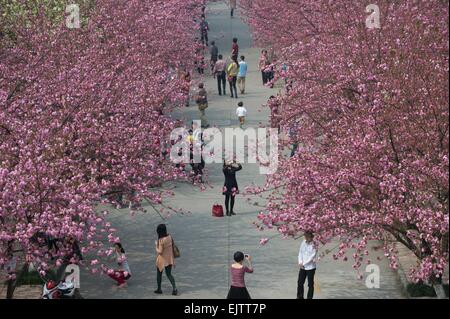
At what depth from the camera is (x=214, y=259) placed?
22938mm

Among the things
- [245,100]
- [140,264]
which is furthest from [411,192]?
[245,100]

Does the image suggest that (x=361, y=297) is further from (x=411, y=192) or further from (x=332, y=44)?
(x=332, y=44)

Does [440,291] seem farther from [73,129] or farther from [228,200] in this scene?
[228,200]

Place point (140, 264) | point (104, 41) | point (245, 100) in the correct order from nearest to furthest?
point (140, 264) < point (104, 41) < point (245, 100)

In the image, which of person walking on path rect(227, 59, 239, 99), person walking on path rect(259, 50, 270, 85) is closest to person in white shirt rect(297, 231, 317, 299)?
person walking on path rect(227, 59, 239, 99)

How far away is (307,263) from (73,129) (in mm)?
4508

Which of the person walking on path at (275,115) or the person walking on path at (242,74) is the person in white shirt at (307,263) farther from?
the person walking on path at (242,74)

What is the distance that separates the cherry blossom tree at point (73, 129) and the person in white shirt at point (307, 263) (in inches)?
117

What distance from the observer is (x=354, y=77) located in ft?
68.3

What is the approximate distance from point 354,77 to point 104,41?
10.1 m

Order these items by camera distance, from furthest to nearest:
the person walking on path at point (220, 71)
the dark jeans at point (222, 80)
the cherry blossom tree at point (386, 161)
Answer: the dark jeans at point (222, 80) < the person walking on path at point (220, 71) < the cherry blossom tree at point (386, 161)

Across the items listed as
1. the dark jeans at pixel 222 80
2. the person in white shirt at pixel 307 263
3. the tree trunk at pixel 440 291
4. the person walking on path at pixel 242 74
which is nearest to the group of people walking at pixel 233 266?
the person in white shirt at pixel 307 263

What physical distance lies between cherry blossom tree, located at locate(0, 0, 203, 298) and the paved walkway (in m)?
1.00

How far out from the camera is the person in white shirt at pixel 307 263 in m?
18.9
